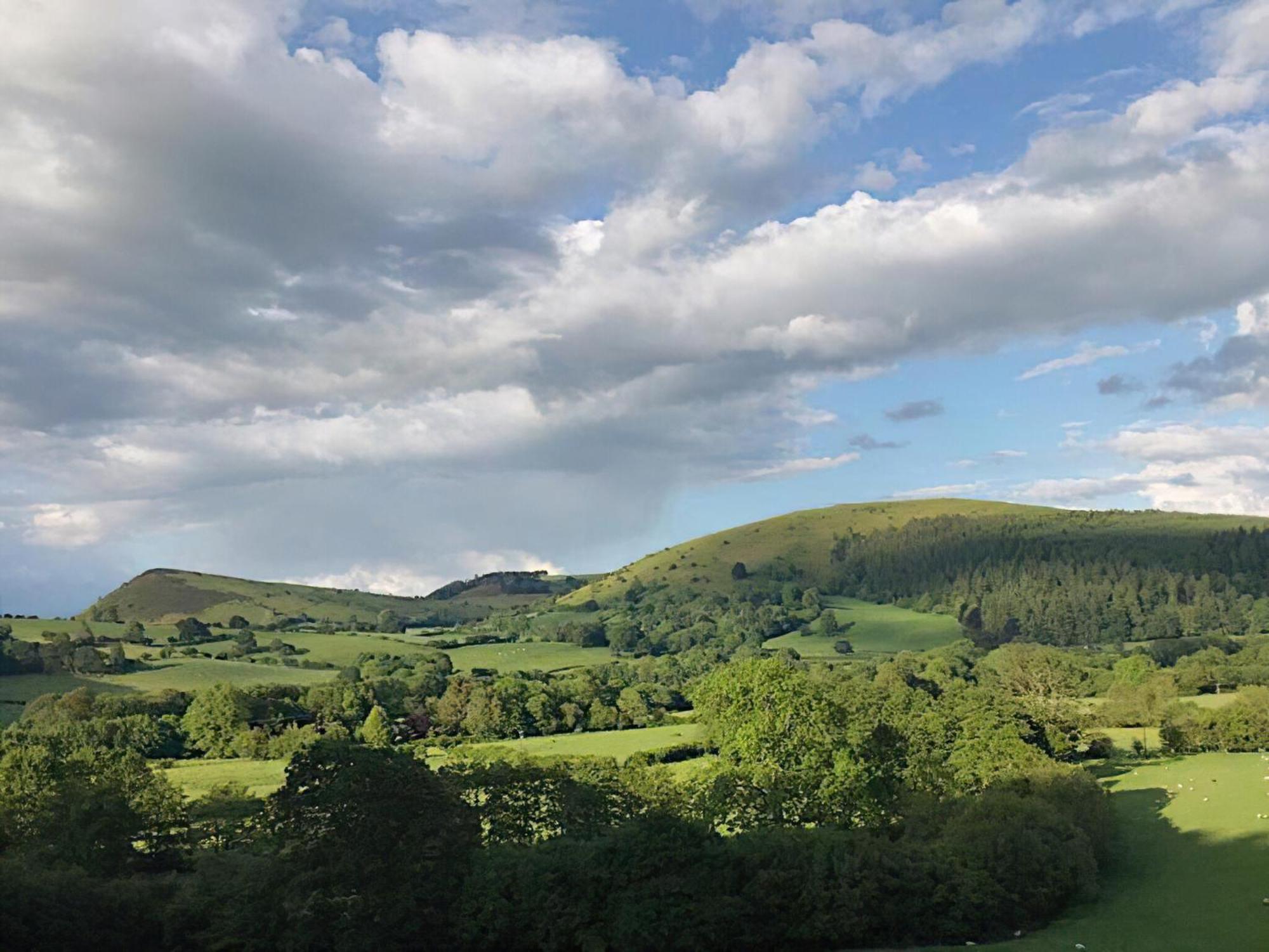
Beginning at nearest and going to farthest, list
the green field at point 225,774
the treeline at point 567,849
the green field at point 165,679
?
1. the treeline at point 567,849
2. the green field at point 225,774
3. the green field at point 165,679

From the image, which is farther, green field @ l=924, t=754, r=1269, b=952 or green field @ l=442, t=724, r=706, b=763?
green field @ l=442, t=724, r=706, b=763

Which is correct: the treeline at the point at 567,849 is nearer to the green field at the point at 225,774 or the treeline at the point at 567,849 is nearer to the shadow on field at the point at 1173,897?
the shadow on field at the point at 1173,897

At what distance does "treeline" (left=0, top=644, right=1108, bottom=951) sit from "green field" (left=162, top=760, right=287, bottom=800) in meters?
22.3

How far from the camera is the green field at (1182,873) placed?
43.9m

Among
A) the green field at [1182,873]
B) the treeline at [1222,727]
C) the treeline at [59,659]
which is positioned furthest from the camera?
the treeline at [59,659]

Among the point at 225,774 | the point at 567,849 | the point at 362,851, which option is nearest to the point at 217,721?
the point at 225,774

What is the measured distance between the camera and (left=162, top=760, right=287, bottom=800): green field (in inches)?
3418

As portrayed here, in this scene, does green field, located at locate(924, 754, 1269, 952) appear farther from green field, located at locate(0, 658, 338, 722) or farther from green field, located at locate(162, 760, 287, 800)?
green field, located at locate(0, 658, 338, 722)

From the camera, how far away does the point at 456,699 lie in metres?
131

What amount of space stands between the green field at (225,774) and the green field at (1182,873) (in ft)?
209

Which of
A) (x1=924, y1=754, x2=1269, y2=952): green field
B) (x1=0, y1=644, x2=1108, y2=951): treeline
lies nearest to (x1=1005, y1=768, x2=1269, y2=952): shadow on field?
(x1=924, y1=754, x2=1269, y2=952): green field

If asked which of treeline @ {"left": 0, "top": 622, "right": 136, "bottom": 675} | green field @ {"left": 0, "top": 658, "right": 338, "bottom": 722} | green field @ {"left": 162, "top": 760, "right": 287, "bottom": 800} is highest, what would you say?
treeline @ {"left": 0, "top": 622, "right": 136, "bottom": 675}

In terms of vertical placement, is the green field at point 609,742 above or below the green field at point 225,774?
below

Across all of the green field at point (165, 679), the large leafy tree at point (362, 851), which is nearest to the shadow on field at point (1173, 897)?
the large leafy tree at point (362, 851)
